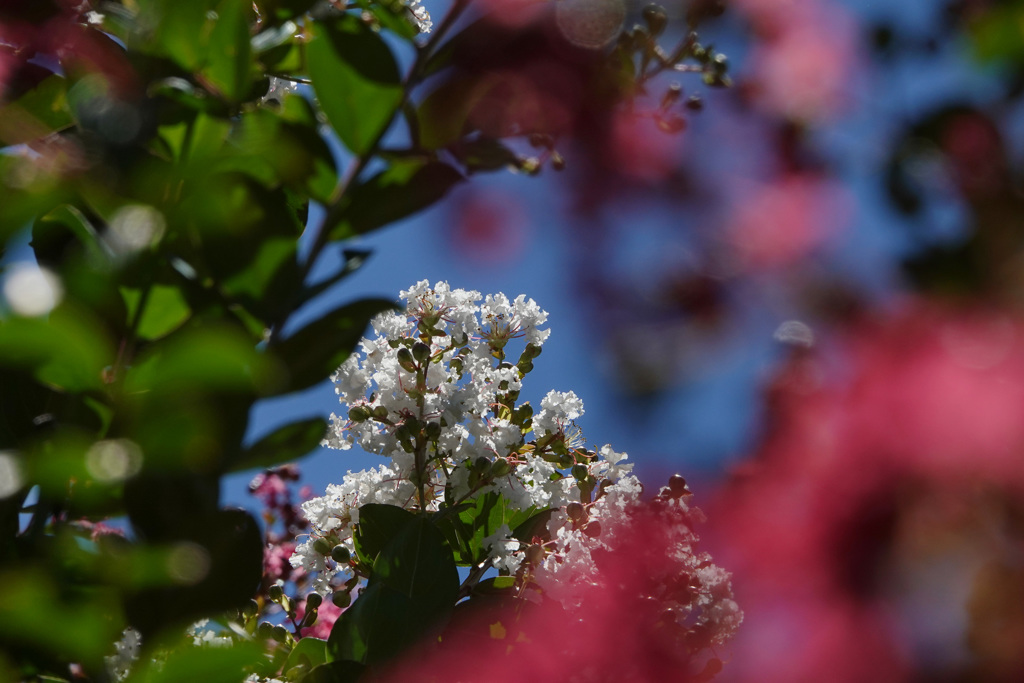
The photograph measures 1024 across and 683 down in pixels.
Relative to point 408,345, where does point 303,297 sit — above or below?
below

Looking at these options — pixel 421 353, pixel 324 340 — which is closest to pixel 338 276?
pixel 324 340

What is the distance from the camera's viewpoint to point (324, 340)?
1.41ft

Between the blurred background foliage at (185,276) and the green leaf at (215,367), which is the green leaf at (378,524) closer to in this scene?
the blurred background foliage at (185,276)

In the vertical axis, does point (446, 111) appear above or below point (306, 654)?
above

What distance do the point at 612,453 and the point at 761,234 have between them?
38.2 inches

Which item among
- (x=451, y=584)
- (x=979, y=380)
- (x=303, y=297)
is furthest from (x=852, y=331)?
(x=451, y=584)

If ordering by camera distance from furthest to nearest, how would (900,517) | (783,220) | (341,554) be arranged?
(341,554) < (783,220) < (900,517)

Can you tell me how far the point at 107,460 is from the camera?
35cm

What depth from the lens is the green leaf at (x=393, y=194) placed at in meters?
0.48

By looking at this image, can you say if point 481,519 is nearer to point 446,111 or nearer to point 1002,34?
point 446,111

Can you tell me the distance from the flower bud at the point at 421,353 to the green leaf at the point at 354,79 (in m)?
0.75

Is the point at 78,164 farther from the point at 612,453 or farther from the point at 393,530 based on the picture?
the point at 612,453

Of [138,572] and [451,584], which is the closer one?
[138,572]

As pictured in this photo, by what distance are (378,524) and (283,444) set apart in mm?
657
